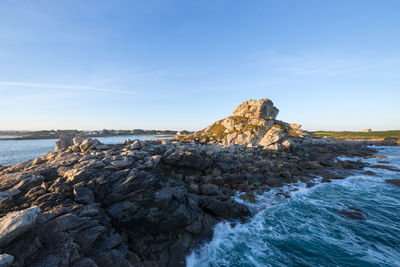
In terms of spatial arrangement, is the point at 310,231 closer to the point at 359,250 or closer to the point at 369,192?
the point at 359,250

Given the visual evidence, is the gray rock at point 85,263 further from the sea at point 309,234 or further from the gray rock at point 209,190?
the gray rock at point 209,190

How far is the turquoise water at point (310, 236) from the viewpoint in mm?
12695

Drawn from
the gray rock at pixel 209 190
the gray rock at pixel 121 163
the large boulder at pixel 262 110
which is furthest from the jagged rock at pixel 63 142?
the large boulder at pixel 262 110

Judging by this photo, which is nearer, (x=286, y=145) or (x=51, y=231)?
(x=51, y=231)

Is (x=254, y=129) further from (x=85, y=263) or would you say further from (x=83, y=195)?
(x=85, y=263)

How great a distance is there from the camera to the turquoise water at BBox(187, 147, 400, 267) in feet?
41.7

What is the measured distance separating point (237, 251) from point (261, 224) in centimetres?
506

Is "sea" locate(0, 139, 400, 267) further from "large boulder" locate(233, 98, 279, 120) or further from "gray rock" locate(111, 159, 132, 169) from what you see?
"large boulder" locate(233, 98, 279, 120)

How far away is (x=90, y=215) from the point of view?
33.8ft

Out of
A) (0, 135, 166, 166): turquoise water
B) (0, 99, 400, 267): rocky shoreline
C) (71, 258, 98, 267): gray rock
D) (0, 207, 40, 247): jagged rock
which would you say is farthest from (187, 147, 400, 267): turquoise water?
(0, 135, 166, 166): turquoise water

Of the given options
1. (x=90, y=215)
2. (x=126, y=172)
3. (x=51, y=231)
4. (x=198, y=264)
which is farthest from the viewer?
(x=126, y=172)

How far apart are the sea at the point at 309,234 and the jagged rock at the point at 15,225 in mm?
10766

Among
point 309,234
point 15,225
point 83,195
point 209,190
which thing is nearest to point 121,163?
point 83,195

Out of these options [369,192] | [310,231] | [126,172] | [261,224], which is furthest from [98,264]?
Answer: [369,192]
